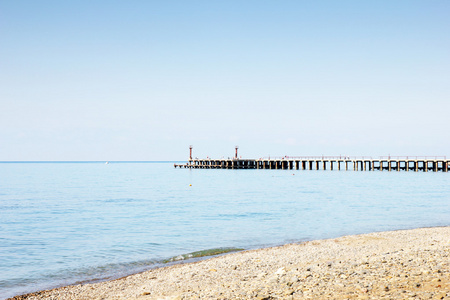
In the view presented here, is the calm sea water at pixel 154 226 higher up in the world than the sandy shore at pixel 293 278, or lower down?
lower down

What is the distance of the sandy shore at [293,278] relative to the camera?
25.7ft

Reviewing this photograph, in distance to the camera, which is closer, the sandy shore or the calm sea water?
the sandy shore

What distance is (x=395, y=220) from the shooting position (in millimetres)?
24297

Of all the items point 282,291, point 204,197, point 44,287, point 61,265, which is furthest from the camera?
point 204,197

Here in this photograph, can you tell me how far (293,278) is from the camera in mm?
9297

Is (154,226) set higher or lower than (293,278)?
lower

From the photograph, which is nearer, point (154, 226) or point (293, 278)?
point (293, 278)

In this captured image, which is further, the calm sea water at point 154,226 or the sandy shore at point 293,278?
the calm sea water at point 154,226

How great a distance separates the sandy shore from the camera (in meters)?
7.84

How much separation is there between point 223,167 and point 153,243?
9556cm

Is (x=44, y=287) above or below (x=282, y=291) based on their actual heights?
below

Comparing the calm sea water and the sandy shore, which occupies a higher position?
the sandy shore

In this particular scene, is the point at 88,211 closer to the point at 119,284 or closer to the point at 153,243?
the point at 153,243

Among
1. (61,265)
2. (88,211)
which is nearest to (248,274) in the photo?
(61,265)
